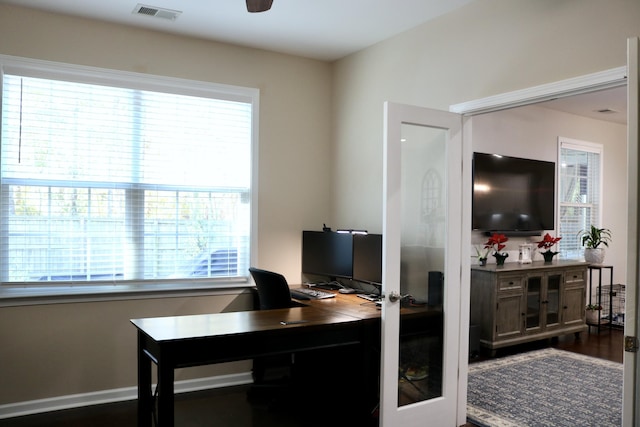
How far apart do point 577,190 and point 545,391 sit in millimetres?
3460

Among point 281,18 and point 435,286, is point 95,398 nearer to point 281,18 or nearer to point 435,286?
point 435,286

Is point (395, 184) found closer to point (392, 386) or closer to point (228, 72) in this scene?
point (392, 386)

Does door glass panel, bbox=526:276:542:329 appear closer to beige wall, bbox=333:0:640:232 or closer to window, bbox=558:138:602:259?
window, bbox=558:138:602:259

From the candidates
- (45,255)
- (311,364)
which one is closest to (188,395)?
(311,364)

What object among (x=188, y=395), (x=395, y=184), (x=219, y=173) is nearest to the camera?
(x=395, y=184)

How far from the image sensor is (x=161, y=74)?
416 centimetres

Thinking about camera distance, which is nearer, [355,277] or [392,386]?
[392,386]

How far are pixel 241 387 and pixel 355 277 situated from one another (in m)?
1.29

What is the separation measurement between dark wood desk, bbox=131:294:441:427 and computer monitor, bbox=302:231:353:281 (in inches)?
31.0

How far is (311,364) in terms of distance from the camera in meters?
4.20

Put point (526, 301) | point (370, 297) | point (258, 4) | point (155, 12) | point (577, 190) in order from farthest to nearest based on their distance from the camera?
1. point (577, 190)
2. point (526, 301)
3. point (370, 297)
4. point (155, 12)
5. point (258, 4)

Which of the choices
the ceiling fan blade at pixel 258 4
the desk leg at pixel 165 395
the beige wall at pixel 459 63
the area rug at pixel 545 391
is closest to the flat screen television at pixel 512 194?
the area rug at pixel 545 391

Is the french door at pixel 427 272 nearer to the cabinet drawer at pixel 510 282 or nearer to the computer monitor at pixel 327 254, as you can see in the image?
the computer monitor at pixel 327 254

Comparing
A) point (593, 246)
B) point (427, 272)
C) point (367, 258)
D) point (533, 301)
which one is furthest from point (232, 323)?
point (593, 246)
